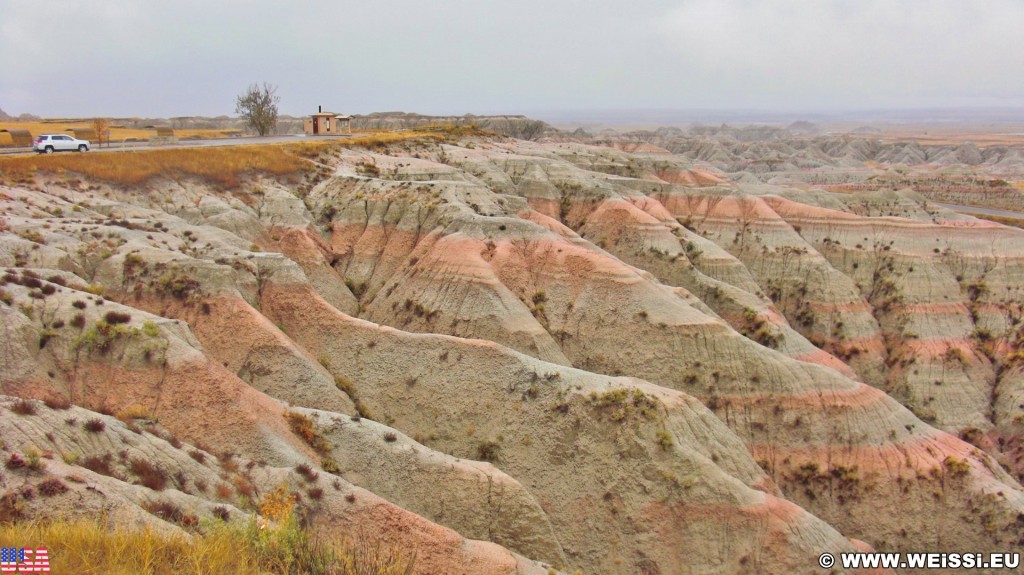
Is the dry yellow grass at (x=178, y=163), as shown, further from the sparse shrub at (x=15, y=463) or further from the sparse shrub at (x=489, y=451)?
the sparse shrub at (x=15, y=463)

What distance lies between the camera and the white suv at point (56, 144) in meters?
44.2

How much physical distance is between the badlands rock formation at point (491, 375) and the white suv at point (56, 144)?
8314mm

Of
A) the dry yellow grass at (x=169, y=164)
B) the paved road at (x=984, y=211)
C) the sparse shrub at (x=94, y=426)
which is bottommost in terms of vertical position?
the sparse shrub at (x=94, y=426)

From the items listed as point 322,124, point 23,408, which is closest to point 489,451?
point 23,408

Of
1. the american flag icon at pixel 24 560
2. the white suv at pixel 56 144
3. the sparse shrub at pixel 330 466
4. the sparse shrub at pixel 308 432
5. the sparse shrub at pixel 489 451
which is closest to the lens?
the american flag icon at pixel 24 560

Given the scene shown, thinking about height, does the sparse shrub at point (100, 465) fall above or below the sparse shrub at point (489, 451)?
above

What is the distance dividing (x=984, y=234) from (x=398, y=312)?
51.6m

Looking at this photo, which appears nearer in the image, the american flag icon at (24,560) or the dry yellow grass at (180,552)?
the american flag icon at (24,560)

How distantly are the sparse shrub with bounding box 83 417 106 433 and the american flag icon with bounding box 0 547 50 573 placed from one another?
26.1 ft

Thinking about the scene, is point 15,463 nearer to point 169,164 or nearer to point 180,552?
point 180,552

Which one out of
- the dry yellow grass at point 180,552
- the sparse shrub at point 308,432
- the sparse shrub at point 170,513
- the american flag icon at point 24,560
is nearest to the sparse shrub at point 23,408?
the sparse shrub at point 170,513

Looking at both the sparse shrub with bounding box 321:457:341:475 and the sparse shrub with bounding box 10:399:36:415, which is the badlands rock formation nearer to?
the sparse shrub with bounding box 10:399:36:415

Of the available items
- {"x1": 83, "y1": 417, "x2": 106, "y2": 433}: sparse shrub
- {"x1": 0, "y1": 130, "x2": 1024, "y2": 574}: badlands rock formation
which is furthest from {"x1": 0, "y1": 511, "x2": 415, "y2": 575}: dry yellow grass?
{"x1": 83, "y1": 417, "x2": 106, "y2": 433}: sparse shrub

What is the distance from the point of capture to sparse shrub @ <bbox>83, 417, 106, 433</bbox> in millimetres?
17078
